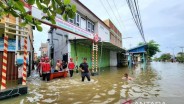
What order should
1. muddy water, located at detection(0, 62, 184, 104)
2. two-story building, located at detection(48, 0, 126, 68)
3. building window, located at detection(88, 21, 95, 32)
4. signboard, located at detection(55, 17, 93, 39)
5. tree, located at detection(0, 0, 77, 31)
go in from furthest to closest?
1. building window, located at detection(88, 21, 95, 32)
2. two-story building, located at detection(48, 0, 126, 68)
3. signboard, located at detection(55, 17, 93, 39)
4. muddy water, located at detection(0, 62, 184, 104)
5. tree, located at detection(0, 0, 77, 31)

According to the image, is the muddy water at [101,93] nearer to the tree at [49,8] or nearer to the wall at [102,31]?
the tree at [49,8]

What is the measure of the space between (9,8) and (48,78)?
10.8 meters

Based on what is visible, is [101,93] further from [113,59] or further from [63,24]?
[113,59]

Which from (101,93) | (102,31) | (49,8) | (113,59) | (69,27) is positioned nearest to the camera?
(49,8)

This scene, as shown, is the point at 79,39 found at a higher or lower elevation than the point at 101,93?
higher

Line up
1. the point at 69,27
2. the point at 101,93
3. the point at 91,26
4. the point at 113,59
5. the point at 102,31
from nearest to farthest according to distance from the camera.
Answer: the point at 101,93 → the point at 69,27 → the point at 91,26 → the point at 102,31 → the point at 113,59

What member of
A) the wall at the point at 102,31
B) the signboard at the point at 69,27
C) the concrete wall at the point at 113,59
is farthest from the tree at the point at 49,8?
the concrete wall at the point at 113,59

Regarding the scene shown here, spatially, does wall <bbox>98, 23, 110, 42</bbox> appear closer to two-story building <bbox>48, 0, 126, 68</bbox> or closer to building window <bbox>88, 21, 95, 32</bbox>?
two-story building <bbox>48, 0, 126, 68</bbox>

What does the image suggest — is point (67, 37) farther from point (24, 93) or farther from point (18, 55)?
point (24, 93)

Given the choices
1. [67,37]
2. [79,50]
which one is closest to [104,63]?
[79,50]

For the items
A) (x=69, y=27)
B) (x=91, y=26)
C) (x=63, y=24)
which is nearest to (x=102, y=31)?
(x=91, y=26)

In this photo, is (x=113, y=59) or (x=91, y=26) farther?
(x=113, y=59)

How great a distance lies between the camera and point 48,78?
12586 mm

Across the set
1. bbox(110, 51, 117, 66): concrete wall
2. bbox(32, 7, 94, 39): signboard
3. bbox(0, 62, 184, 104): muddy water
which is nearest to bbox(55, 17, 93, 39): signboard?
bbox(32, 7, 94, 39): signboard
